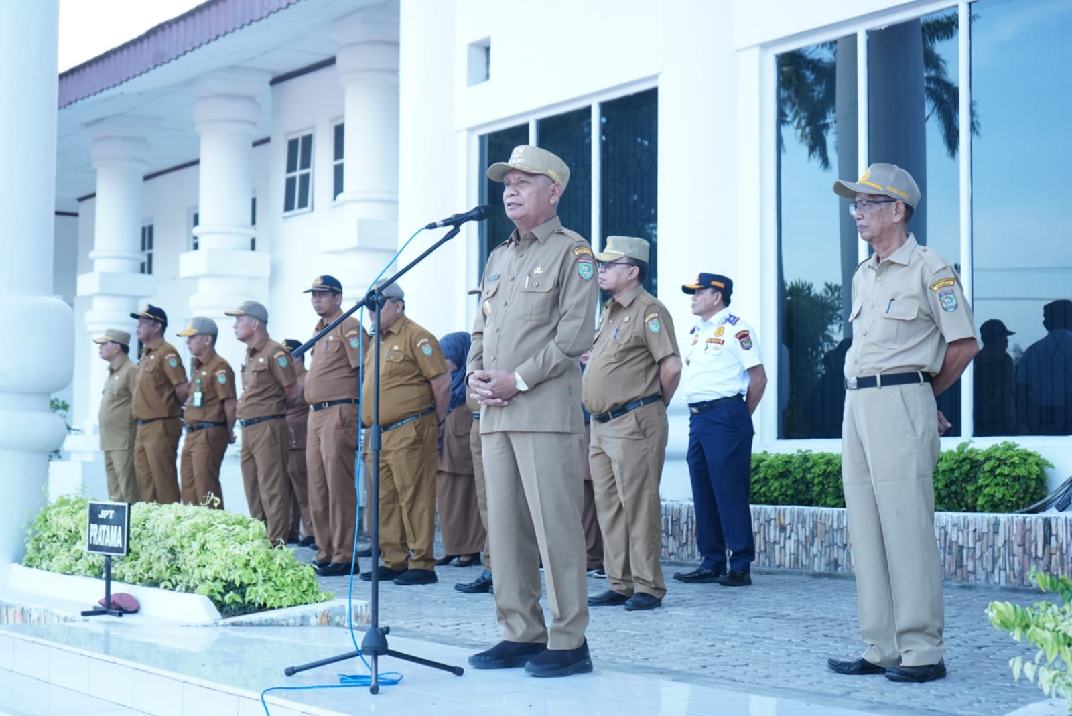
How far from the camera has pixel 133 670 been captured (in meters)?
5.54

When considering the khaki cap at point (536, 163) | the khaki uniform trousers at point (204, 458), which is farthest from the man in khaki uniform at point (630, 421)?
the khaki uniform trousers at point (204, 458)

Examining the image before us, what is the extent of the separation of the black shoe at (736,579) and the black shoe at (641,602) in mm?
1094

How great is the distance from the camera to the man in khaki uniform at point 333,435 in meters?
9.27

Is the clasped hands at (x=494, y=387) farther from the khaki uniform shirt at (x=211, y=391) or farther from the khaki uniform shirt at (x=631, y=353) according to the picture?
the khaki uniform shirt at (x=211, y=391)

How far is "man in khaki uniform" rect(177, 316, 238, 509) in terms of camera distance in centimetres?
1161

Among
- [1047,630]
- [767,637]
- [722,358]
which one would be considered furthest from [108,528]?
[1047,630]

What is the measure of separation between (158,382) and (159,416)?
0.30 m

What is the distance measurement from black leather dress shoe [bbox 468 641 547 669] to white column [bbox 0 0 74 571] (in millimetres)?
4338

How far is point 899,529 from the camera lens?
5289mm

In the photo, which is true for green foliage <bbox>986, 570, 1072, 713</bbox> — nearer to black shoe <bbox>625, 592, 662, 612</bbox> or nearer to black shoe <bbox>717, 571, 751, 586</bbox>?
black shoe <bbox>625, 592, 662, 612</bbox>

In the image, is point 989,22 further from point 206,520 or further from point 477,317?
point 206,520

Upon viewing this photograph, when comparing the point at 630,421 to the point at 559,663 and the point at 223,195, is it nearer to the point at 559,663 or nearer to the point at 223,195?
the point at 559,663

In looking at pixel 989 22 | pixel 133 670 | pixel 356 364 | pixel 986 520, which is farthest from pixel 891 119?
pixel 133 670

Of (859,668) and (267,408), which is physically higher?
(267,408)
